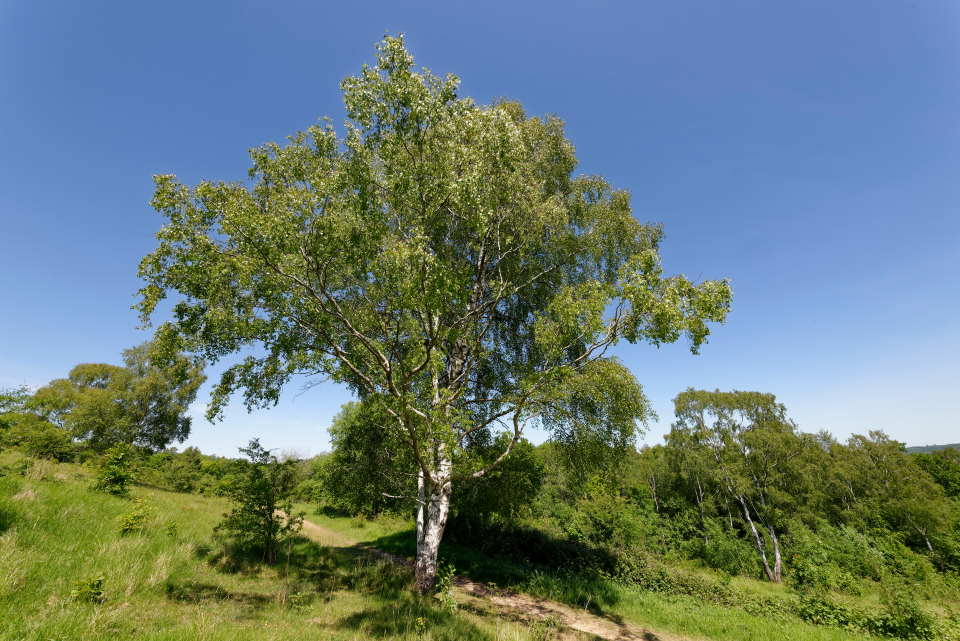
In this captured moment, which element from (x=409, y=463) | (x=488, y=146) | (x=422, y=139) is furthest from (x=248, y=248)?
(x=409, y=463)

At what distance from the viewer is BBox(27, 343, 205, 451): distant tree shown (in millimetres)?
37781

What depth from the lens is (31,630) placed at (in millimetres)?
4938

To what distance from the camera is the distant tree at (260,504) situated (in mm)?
12477

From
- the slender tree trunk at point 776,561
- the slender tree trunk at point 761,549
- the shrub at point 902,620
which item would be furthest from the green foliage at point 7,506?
the slender tree trunk at point 776,561

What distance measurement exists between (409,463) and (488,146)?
1263 cm

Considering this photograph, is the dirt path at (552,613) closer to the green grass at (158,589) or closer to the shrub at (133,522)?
the green grass at (158,589)

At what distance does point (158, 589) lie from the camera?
8078 millimetres

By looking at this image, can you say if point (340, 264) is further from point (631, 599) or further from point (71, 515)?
point (631, 599)

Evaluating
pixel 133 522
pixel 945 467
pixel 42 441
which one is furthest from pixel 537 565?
pixel 945 467

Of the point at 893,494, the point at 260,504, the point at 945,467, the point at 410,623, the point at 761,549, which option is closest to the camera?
the point at 410,623

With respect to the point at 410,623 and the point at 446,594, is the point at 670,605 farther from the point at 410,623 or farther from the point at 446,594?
the point at 410,623

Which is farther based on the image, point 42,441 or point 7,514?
point 42,441

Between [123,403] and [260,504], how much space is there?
42.9 meters

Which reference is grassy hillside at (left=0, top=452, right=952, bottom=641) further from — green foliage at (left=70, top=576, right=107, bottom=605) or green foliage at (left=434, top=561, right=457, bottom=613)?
green foliage at (left=434, top=561, right=457, bottom=613)
